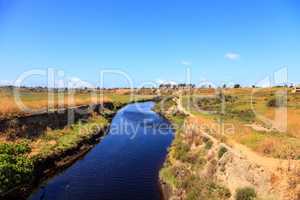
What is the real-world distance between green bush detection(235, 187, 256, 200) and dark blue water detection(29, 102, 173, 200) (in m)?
8.20

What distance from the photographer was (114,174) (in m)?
28.9

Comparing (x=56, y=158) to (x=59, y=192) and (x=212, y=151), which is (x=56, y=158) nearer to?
(x=59, y=192)

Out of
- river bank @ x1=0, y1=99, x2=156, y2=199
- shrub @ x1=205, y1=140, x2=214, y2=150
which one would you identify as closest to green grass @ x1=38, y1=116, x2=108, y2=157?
river bank @ x1=0, y1=99, x2=156, y2=199

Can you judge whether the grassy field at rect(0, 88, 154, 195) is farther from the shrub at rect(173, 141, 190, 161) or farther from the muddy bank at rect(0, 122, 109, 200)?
the shrub at rect(173, 141, 190, 161)

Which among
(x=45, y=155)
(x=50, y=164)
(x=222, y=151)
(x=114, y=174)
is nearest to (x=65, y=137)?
(x=45, y=155)

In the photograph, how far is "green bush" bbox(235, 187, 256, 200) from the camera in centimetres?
1660

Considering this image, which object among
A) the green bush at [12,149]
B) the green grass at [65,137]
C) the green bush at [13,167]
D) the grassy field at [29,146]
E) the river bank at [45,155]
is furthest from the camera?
the green grass at [65,137]

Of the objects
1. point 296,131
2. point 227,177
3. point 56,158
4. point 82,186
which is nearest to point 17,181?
point 82,186

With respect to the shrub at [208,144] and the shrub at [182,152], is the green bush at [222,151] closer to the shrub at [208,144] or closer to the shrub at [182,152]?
the shrub at [208,144]

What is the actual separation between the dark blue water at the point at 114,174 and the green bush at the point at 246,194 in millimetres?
8199

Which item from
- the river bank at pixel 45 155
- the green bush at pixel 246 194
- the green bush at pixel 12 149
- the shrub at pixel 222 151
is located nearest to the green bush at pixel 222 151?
the shrub at pixel 222 151

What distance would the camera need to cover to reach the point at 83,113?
58188mm

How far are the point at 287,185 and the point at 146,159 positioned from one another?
764 inches

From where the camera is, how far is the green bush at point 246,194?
54.5 feet
